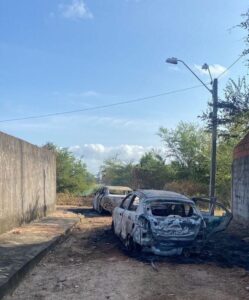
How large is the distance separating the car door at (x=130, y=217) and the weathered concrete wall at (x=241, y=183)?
22.5 feet

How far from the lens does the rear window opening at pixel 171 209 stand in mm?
11453

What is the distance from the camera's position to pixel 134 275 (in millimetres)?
8781

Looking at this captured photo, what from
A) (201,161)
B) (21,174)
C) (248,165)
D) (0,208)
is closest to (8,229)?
(0,208)

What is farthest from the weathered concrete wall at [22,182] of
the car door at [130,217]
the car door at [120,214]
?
the car door at [130,217]

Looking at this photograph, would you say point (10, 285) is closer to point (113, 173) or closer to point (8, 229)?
point (8, 229)

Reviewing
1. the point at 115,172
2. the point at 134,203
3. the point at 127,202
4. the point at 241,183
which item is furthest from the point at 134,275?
the point at 115,172

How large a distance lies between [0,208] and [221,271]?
680cm

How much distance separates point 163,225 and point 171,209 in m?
1.40

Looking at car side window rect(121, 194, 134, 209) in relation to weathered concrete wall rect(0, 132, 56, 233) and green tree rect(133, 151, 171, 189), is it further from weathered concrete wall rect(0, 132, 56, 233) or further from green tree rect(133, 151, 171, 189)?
green tree rect(133, 151, 171, 189)

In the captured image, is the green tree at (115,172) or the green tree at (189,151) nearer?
the green tree at (189,151)

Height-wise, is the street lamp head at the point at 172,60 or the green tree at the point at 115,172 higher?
the street lamp head at the point at 172,60

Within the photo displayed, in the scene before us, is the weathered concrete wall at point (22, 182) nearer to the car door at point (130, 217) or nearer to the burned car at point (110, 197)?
the burned car at point (110, 197)

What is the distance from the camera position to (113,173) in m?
62.7

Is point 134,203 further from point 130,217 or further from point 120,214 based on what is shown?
point 120,214
